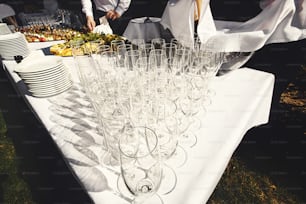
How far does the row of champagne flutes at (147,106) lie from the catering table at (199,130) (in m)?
0.04

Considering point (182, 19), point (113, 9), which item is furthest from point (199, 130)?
point (113, 9)

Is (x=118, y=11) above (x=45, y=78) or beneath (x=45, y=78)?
above

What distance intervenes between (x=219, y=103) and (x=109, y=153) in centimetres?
59

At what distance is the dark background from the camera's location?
1685 mm

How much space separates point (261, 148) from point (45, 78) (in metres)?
1.69

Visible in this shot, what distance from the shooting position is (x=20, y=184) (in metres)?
1.72

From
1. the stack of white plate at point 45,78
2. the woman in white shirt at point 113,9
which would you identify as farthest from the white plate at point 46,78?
the woman in white shirt at point 113,9

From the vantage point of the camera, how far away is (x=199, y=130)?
944 mm

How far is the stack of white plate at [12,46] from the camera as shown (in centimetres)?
168

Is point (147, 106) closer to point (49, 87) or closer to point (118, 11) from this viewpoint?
point (49, 87)

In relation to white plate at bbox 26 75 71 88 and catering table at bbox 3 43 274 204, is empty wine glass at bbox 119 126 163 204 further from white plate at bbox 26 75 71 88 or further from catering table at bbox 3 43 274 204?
white plate at bbox 26 75 71 88

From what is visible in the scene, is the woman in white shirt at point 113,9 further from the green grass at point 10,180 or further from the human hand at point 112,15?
the green grass at point 10,180

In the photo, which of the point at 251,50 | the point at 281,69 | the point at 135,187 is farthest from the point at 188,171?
the point at 281,69

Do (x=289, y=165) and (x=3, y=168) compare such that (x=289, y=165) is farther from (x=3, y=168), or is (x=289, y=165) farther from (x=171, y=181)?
(x=3, y=168)
